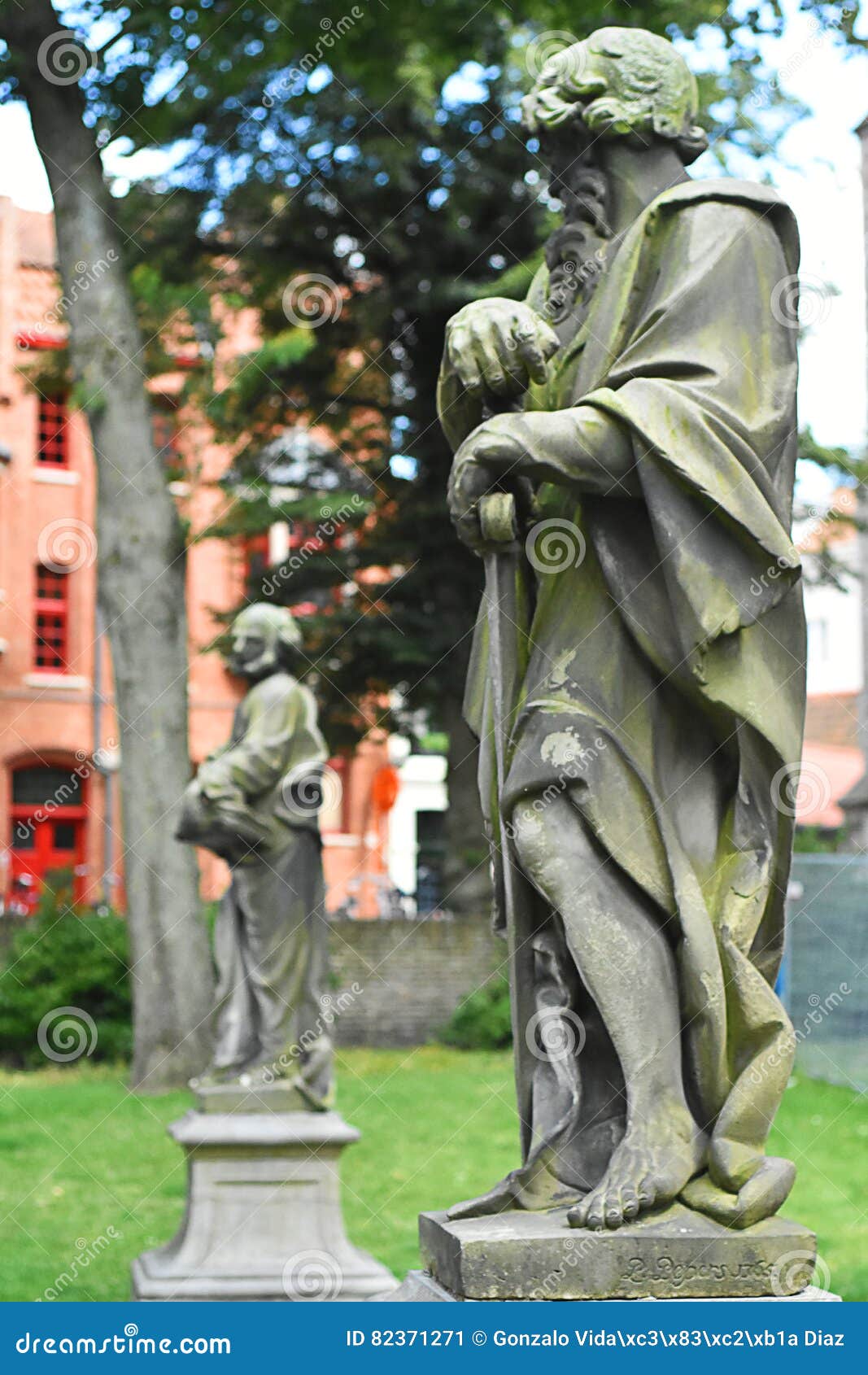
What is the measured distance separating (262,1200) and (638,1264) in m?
7.08

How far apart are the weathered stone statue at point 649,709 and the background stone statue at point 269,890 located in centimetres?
643

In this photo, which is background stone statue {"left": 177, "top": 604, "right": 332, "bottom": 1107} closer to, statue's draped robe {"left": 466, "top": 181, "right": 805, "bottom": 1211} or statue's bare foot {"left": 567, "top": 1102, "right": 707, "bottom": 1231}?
statue's draped robe {"left": 466, "top": 181, "right": 805, "bottom": 1211}

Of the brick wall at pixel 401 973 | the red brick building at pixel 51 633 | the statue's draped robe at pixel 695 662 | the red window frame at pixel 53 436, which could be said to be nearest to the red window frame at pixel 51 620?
the red brick building at pixel 51 633

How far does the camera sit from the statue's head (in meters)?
4.26

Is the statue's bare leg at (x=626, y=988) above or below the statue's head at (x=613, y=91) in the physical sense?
below

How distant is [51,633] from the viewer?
40750 millimetres

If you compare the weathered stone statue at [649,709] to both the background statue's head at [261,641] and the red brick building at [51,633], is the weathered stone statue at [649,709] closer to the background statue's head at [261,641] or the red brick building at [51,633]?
the background statue's head at [261,641]

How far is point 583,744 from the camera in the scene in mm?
3941

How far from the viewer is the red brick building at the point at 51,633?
128ft

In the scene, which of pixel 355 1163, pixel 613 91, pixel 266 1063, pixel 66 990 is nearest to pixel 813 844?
pixel 66 990

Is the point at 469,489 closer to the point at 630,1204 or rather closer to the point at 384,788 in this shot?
the point at 630,1204

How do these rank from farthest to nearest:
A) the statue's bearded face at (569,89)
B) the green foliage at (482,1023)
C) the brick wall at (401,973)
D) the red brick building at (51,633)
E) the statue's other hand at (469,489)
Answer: the red brick building at (51,633), the brick wall at (401,973), the green foliage at (482,1023), the statue's bearded face at (569,89), the statue's other hand at (469,489)
